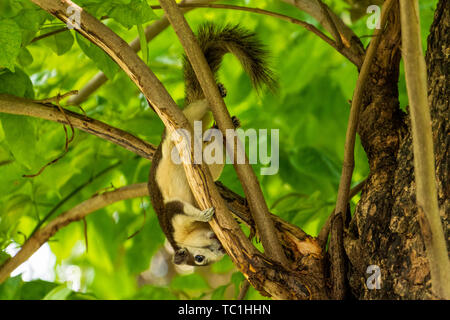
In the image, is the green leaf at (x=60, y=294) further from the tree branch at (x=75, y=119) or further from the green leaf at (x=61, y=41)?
the green leaf at (x=61, y=41)

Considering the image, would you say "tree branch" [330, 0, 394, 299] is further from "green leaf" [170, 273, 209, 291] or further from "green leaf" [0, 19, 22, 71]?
"green leaf" [170, 273, 209, 291]

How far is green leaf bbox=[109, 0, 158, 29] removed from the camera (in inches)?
57.1

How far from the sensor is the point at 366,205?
1426 millimetres

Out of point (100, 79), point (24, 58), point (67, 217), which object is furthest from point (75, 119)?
point (100, 79)

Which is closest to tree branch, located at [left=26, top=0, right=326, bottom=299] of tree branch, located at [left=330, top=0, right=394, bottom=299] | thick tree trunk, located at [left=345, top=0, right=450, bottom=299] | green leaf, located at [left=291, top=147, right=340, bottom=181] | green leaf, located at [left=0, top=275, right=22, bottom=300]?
tree branch, located at [left=330, top=0, right=394, bottom=299]

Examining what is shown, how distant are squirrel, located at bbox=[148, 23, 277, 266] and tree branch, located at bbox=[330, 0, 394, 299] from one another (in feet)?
1.25

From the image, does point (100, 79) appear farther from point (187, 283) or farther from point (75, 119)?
point (187, 283)

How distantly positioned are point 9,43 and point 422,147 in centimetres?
95

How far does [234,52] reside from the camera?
1.84 m

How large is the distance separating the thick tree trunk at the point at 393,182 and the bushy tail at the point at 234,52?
1.13 feet

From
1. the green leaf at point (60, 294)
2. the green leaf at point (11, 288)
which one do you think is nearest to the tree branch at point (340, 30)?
the green leaf at point (60, 294)

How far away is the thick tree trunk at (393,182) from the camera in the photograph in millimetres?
1275

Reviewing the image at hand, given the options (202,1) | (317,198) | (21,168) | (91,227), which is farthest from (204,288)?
(202,1)

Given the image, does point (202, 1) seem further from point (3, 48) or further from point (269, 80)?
point (3, 48)
